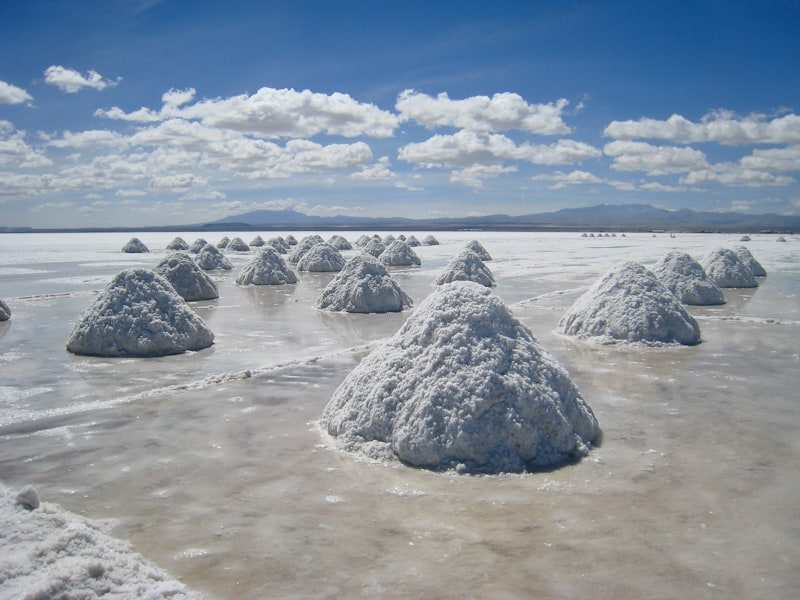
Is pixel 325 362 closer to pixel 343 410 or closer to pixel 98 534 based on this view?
pixel 343 410

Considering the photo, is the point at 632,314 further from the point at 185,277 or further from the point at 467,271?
the point at 185,277

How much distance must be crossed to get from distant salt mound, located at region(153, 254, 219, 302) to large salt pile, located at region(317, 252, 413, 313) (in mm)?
3510

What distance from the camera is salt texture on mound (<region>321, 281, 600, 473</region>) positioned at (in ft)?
16.0

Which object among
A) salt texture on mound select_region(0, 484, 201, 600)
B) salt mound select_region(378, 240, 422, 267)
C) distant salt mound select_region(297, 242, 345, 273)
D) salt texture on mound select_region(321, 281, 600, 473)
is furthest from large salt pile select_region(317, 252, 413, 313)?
salt mound select_region(378, 240, 422, 267)

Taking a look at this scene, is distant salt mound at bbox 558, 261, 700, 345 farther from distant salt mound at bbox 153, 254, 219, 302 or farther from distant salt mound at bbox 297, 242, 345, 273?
distant salt mound at bbox 297, 242, 345, 273

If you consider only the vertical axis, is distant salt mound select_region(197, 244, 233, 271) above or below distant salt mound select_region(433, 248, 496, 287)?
below

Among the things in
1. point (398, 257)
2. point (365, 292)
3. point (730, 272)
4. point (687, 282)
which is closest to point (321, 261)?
point (398, 257)

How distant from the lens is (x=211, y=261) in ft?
91.1

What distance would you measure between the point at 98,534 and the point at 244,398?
11.9 ft

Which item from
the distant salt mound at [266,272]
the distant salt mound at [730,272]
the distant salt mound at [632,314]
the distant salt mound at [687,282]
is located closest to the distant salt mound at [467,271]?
the distant salt mound at [266,272]

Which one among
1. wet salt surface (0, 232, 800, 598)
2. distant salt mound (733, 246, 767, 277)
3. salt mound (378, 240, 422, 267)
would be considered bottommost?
wet salt surface (0, 232, 800, 598)

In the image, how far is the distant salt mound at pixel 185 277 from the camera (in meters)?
15.9

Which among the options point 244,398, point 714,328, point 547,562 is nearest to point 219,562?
point 547,562

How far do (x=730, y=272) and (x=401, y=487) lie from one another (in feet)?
56.0
